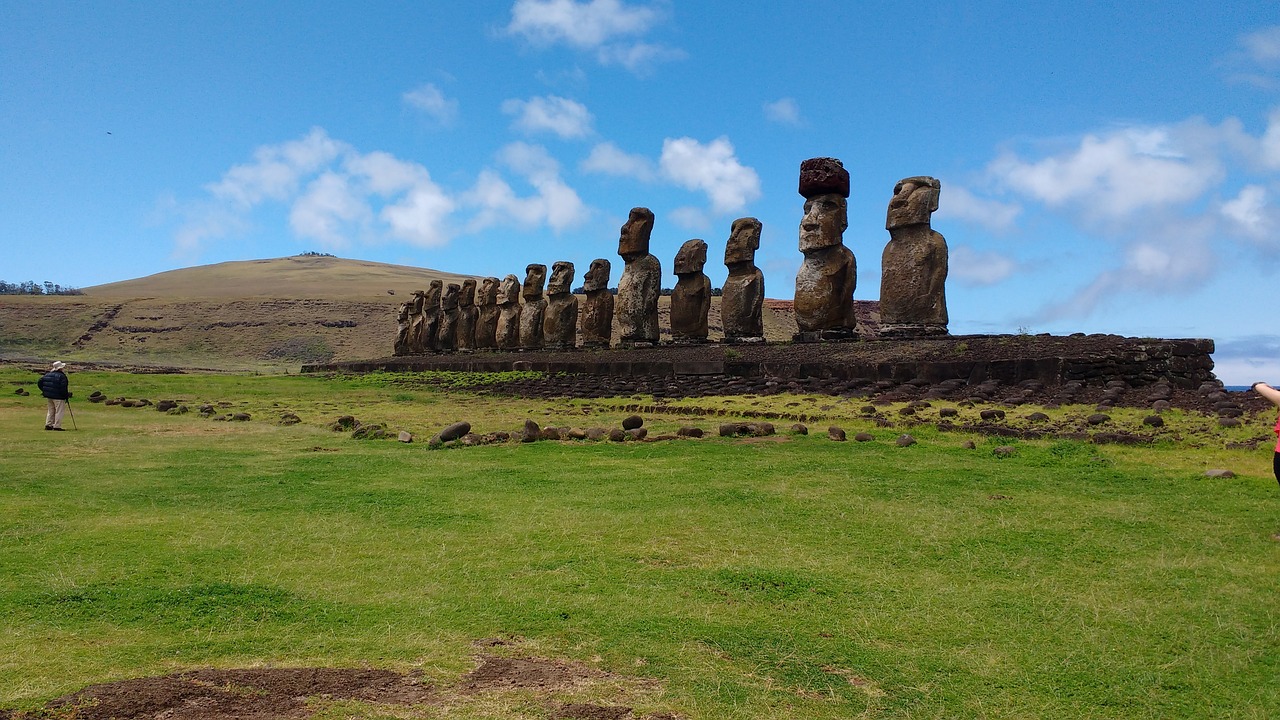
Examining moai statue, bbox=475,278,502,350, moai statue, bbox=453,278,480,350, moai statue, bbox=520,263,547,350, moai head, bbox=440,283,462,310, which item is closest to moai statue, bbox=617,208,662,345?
moai statue, bbox=520,263,547,350

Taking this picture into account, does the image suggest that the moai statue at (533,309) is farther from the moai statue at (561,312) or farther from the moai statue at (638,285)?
the moai statue at (638,285)

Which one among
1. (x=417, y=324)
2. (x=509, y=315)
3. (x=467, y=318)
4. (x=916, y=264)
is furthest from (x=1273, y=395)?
(x=417, y=324)

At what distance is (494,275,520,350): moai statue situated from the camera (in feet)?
93.7

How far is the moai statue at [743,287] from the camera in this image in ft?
62.9

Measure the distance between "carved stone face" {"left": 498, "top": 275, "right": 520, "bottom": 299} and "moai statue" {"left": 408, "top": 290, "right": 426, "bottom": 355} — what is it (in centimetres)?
617

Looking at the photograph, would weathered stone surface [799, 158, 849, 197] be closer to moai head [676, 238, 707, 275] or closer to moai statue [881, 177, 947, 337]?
moai statue [881, 177, 947, 337]

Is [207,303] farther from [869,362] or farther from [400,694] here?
[400,694]

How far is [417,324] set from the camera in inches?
1428

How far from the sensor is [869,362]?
13.6 m

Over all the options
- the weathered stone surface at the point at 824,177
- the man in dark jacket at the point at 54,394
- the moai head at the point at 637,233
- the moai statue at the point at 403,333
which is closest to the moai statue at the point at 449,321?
the moai statue at the point at 403,333

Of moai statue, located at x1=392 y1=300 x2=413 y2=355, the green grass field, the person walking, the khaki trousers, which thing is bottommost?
the green grass field

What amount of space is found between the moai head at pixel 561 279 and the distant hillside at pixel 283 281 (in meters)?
41.1

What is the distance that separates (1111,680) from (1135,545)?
6.33 ft

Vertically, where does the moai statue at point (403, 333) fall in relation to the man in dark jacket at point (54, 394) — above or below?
above
